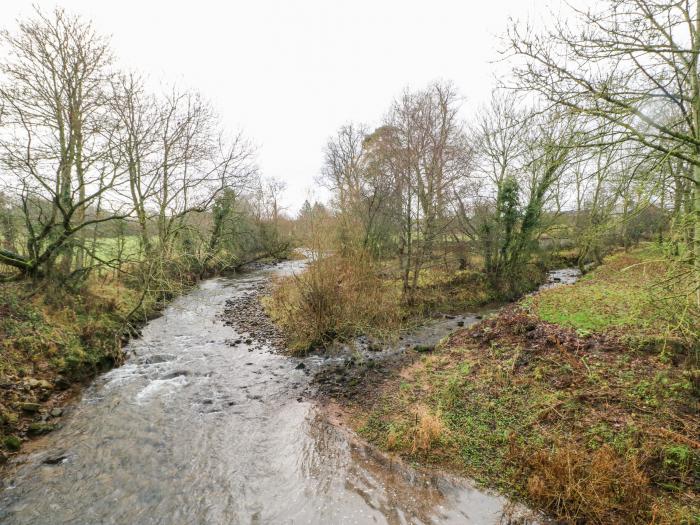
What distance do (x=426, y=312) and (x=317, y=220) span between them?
6591mm

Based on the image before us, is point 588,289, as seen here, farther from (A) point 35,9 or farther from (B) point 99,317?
(A) point 35,9

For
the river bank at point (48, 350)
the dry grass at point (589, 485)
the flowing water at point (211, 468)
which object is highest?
the river bank at point (48, 350)

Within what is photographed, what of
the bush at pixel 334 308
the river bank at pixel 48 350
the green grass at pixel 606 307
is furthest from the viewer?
the bush at pixel 334 308

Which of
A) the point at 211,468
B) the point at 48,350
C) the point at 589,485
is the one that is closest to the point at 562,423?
the point at 589,485

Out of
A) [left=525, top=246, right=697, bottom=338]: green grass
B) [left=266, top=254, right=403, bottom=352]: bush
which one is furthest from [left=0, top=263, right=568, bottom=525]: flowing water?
[left=525, top=246, right=697, bottom=338]: green grass

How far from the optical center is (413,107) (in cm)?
1505

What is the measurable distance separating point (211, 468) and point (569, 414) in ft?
20.9

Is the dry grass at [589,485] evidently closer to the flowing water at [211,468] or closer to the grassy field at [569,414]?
the grassy field at [569,414]

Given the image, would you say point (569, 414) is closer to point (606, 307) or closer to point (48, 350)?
point (606, 307)

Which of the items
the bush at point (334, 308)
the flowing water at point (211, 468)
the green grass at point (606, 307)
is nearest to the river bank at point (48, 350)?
the flowing water at point (211, 468)

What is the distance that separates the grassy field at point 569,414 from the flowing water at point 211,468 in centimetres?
68

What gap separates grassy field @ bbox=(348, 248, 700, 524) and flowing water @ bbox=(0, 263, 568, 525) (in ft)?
2.24

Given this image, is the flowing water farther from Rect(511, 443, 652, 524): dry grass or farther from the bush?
the bush

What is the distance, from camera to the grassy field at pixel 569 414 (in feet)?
14.3
